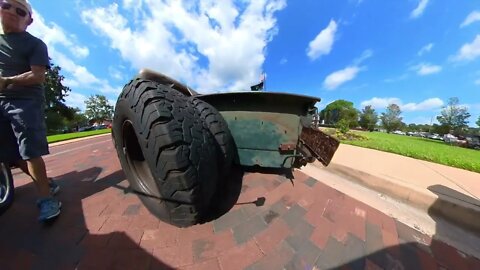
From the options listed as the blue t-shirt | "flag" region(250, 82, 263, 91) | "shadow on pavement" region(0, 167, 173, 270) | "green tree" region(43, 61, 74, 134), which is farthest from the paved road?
"green tree" region(43, 61, 74, 134)

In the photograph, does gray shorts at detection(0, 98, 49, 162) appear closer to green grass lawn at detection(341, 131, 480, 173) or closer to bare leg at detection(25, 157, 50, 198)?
bare leg at detection(25, 157, 50, 198)

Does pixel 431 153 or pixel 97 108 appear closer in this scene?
pixel 431 153

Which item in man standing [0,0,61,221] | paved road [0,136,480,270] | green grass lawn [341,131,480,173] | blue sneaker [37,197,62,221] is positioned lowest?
green grass lawn [341,131,480,173]

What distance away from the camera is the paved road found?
1.24 meters

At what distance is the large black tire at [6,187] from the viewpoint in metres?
1.64

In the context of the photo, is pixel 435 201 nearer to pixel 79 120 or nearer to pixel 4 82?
pixel 4 82

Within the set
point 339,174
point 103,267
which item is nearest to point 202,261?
point 103,267

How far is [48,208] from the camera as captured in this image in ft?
4.99

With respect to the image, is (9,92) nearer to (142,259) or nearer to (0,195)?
(0,195)

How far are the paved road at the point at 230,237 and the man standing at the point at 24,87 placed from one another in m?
0.25

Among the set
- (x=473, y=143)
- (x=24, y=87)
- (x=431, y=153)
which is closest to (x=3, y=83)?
(x=24, y=87)

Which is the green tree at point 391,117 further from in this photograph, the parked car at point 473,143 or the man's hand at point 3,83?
the man's hand at point 3,83

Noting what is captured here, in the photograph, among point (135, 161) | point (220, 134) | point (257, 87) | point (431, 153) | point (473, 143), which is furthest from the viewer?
point (473, 143)

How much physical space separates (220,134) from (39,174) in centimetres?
155
